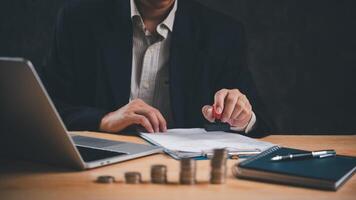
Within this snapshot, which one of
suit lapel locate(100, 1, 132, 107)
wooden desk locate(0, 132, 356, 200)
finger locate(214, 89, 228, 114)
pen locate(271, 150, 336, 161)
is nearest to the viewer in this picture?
wooden desk locate(0, 132, 356, 200)

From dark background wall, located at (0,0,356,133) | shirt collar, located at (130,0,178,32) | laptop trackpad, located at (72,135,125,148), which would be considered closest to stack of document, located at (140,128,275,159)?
laptop trackpad, located at (72,135,125,148)

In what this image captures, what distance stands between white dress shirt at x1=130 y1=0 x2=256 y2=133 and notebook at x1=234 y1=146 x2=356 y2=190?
934mm

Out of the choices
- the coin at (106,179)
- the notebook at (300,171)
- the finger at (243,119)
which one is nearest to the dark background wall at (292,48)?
the finger at (243,119)

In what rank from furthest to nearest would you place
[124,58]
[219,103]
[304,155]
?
[124,58] < [219,103] < [304,155]

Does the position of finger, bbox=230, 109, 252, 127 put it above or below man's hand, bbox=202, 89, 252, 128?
below

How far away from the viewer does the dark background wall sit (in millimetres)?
2416

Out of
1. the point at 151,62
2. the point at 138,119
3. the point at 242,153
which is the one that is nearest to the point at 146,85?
the point at 151,62

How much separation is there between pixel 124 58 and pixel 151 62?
0.10 m

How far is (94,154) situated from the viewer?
1087mm

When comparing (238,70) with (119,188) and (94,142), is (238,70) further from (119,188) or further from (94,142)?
(119,188)

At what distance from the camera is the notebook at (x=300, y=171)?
896 millimetres

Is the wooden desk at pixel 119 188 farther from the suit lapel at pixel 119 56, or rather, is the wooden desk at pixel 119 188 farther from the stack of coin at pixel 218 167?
the suit lapel at pixel 119 56

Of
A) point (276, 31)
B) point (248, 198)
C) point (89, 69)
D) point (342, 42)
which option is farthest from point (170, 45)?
point (248, 198)

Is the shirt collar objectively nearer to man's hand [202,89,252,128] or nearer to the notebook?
man's hand [202,89,252,128]
